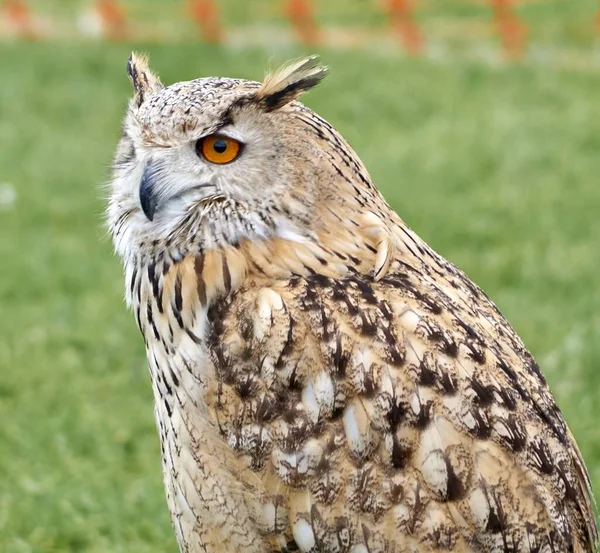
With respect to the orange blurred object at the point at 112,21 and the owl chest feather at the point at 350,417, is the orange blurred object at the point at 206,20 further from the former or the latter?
the owl chest feather at the point at 350,417

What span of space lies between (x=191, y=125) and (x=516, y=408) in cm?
105

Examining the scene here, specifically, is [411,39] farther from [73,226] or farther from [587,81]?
[73,226]

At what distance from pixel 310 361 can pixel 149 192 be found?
0.61 meters

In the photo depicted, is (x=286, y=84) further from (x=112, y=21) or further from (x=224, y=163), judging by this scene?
(x=112, y=21)

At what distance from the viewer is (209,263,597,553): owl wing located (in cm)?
249

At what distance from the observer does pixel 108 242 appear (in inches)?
283

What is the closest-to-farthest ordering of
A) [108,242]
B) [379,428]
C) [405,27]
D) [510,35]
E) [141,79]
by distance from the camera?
[379,428] → [141,79] → [108,242] → [510,35] → [405,27]

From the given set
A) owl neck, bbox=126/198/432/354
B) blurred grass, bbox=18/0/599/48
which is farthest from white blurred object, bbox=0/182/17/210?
owl neck, bbox=126/198/432/354

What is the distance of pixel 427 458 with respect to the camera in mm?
2480

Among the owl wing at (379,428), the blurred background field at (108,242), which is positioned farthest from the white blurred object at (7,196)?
the owl wing at (379,428)

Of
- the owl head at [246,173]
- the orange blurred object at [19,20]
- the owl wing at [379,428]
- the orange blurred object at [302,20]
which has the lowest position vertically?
the owl wing at [379,428]

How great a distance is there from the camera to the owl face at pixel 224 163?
2.65 metres

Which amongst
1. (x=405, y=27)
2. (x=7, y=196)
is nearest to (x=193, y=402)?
(x=7, y=196)

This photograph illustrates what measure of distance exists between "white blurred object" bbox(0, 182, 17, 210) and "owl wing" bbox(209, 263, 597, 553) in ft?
18.6
